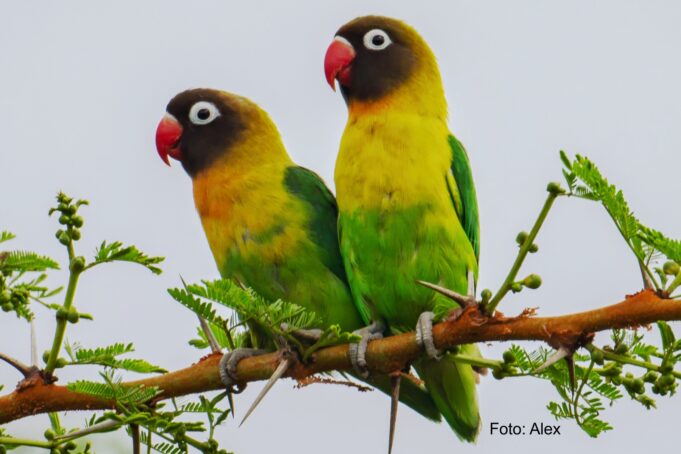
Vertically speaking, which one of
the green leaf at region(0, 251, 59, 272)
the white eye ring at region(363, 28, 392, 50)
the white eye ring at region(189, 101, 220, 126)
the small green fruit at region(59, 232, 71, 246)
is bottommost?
the small green fruit at region(59, 232, 71, 246)

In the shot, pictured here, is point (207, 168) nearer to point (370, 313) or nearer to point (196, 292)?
point (370, 313)

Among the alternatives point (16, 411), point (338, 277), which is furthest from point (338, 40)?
point (16, 411)

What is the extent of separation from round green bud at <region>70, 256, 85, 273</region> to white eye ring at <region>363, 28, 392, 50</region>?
3.00 metres

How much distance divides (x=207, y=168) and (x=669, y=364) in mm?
3495

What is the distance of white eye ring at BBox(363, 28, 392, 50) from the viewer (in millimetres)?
5535

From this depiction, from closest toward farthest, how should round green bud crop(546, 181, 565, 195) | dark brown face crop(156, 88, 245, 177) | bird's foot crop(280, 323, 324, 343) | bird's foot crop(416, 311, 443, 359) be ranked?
round green bud crop(546, 181, 565, 195) < bird's foot crop(416, 311, 443, 359) < bird's foot crop(280, 323, 324, 343) < dark brown face crop(156, 88, 245, 177)

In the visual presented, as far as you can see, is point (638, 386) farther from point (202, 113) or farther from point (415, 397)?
point (202, 113)

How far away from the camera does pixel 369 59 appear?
5.52 metres

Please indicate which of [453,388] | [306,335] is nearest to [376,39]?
[453,388]

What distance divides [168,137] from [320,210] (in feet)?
3.64

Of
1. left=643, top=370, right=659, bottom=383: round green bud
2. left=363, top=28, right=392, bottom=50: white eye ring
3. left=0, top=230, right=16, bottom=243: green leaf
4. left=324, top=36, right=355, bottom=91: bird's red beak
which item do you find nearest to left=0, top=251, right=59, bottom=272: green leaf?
left=0, top=230, right=16, bottom=243: green leaf

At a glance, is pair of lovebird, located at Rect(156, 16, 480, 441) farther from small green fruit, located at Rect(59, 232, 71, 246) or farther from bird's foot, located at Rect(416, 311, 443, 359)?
small green fruit, located at Rect(59, 232, 71, 246)

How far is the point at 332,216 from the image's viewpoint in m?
5.54

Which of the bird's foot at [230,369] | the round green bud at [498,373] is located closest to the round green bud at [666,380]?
the round green bud at [498,373]
